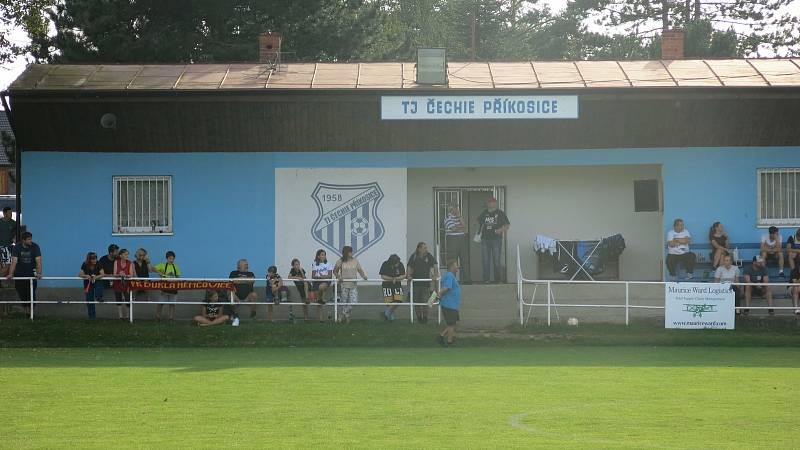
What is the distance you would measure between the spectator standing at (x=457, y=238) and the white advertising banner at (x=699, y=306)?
565 cm

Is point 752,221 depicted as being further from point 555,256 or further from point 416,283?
point 416,283

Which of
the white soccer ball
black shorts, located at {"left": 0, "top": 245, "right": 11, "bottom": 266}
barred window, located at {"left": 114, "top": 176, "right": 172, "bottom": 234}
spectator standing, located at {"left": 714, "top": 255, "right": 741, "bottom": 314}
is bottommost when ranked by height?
spectator standing, located at {"left": 714, "top": 255, "right": 741, "bottom": 314}

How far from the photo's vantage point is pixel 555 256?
89.2 ft

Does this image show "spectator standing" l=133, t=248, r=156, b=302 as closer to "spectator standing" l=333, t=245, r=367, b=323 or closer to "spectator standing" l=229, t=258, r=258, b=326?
"spectator standing" l=229, t=258, r=258, b=326

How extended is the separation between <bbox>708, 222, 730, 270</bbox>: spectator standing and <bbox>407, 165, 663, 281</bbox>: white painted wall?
6.03ft

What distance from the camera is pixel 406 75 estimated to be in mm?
27109

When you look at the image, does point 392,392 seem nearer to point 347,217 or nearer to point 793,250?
point 347,217

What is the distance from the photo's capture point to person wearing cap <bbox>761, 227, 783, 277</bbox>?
25281 millimetres

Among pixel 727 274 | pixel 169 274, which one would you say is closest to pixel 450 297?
pixel 727 274

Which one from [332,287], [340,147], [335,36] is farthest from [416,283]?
[335,36]

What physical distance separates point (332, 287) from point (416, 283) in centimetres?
168

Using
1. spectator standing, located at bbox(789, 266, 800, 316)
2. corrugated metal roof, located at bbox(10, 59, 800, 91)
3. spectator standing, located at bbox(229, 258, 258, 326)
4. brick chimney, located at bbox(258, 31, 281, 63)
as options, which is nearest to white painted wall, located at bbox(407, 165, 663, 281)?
corrugated metal roof, located at bbox(10, 59, 800, 91)

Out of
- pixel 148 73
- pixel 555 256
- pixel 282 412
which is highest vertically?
pixel 148 73

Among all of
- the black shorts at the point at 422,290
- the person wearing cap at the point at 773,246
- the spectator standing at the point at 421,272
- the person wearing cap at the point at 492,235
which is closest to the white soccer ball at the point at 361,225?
the spectator standing at the point at 421,272
